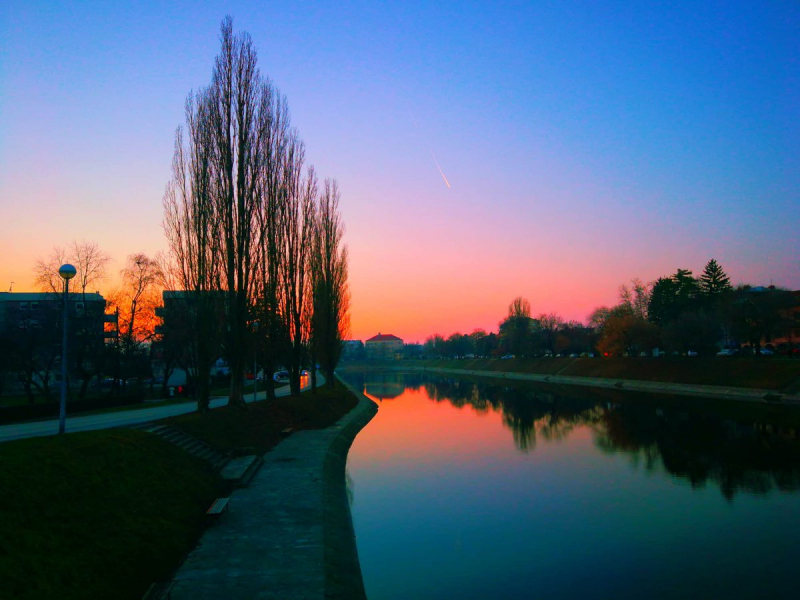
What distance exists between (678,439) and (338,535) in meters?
20.1

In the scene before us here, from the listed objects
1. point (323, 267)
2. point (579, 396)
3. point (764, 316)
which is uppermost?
point (323, 267)

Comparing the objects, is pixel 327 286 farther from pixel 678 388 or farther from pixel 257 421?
pixel 678 388

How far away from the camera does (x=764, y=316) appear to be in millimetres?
53750

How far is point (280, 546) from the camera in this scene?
1012 cm

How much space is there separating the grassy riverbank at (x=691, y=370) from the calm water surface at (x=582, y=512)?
644 inches

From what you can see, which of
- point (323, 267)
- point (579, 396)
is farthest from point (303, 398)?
point (579, 396)

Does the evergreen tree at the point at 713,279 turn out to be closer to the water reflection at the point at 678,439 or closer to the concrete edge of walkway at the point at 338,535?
the water reflection at the point at 678,439

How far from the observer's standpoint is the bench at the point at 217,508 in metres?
11.5

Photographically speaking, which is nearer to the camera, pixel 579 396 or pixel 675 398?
pixel 675 398

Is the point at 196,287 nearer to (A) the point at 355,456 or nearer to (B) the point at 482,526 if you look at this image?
(A) the point at 355,456

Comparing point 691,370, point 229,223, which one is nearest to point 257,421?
point 229,223

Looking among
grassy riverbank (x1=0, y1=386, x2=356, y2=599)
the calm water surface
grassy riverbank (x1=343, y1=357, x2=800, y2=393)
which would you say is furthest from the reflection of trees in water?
grassy riverbank (x1=0, y1=386, x2=356, y2=599)

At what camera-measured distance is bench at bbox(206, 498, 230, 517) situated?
37.8ft

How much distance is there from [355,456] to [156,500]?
13.1 m
